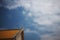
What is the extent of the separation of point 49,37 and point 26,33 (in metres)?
0.48

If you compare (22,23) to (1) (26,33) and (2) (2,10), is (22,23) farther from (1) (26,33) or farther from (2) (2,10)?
(2) (2,10)

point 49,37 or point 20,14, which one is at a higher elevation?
point 20,14

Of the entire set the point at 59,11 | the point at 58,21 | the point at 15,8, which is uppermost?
the point at 15,8

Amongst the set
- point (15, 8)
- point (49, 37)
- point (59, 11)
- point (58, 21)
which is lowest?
point (49, 37)

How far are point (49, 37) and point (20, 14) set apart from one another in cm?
77

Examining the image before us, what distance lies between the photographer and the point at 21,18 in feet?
8.93

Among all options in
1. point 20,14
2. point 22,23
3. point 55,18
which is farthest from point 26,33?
point 55,18

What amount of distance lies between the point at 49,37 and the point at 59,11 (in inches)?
22.5

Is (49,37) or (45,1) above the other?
(45,1)

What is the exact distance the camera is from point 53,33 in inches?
106

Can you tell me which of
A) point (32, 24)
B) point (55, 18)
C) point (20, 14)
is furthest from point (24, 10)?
point (55, 18)

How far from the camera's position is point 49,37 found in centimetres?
270

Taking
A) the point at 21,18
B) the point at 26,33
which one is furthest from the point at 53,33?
the point at 21,18

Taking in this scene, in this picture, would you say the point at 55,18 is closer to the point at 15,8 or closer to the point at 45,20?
the point at 45,20
